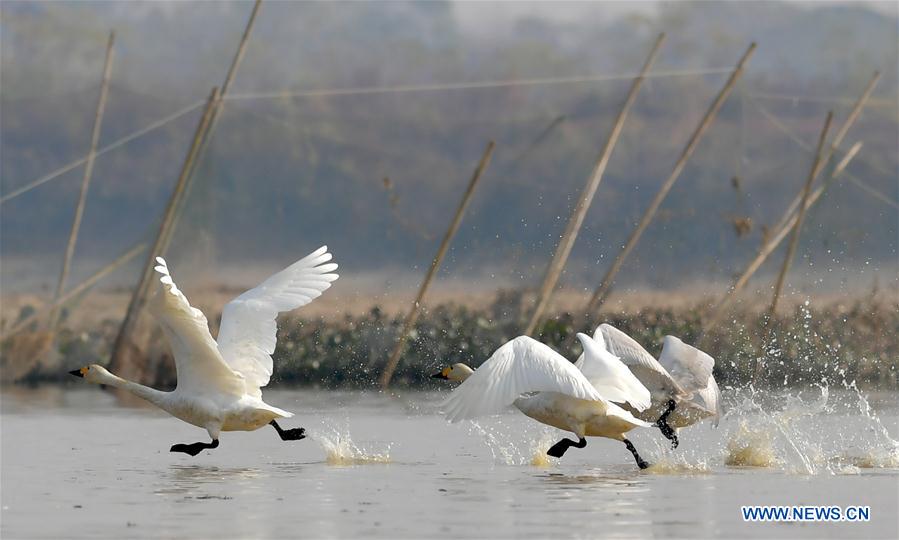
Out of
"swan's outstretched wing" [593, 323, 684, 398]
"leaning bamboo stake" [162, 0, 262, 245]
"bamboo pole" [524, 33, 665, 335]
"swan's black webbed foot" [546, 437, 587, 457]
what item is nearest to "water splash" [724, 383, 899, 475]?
"swan's outstretched wing" [593, 323, 684, 398]

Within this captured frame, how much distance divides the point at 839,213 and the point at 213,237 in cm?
1009

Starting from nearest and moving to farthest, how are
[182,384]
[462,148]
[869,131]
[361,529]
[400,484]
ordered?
[361,529] < [400,484] < [182,384] < [462,148] < [869,131]

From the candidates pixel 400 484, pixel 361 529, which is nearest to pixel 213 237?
pixel 400 484

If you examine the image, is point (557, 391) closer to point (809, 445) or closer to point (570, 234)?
point (809, 445)

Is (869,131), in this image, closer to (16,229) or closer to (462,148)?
(462,148)

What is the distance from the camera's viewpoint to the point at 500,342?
28312 millimetres

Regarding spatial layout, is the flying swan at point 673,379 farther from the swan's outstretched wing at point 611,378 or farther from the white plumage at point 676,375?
the swan's outstretched wing at point 611,378

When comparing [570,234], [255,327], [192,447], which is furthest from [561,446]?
[570,234]

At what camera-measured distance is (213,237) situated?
82.4ft

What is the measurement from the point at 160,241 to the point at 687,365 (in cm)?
1026

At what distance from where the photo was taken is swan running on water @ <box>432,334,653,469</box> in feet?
45.3

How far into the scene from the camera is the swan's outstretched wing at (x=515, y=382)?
13.8 m

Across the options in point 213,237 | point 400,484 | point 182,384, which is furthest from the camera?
point 213,237

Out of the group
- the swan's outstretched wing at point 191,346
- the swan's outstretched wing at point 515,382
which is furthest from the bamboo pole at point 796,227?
the swan's outstretched wing at point 191,346
